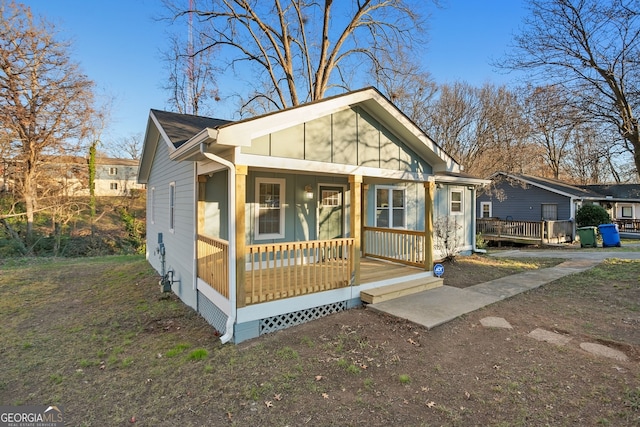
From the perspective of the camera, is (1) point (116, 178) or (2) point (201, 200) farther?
(1) point (116, 178)

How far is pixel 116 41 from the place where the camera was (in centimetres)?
1328

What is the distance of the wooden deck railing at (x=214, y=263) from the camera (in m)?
5.10

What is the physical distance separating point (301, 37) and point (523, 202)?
1728 cm

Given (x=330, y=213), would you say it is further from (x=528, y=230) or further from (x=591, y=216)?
(x=591, y=216)

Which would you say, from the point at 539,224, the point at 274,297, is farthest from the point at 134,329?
the point at 539,224

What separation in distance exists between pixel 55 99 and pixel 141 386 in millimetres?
17530

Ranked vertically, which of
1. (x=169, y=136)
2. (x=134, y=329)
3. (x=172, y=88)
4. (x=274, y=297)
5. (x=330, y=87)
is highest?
(x=172, y=88)

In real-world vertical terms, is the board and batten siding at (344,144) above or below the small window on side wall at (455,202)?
above

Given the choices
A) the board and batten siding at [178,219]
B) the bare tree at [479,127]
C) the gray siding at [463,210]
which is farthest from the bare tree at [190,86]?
the gray siding at [463,210]

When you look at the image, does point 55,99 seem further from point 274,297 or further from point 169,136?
point 274,297

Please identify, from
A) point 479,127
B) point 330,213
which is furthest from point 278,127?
point 479,127

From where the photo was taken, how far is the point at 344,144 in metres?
6.17

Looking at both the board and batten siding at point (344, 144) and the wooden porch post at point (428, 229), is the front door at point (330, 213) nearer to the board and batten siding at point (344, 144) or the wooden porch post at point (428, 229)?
the board and batten siding at point (344, 144)

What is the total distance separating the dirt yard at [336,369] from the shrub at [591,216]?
47.1ft
